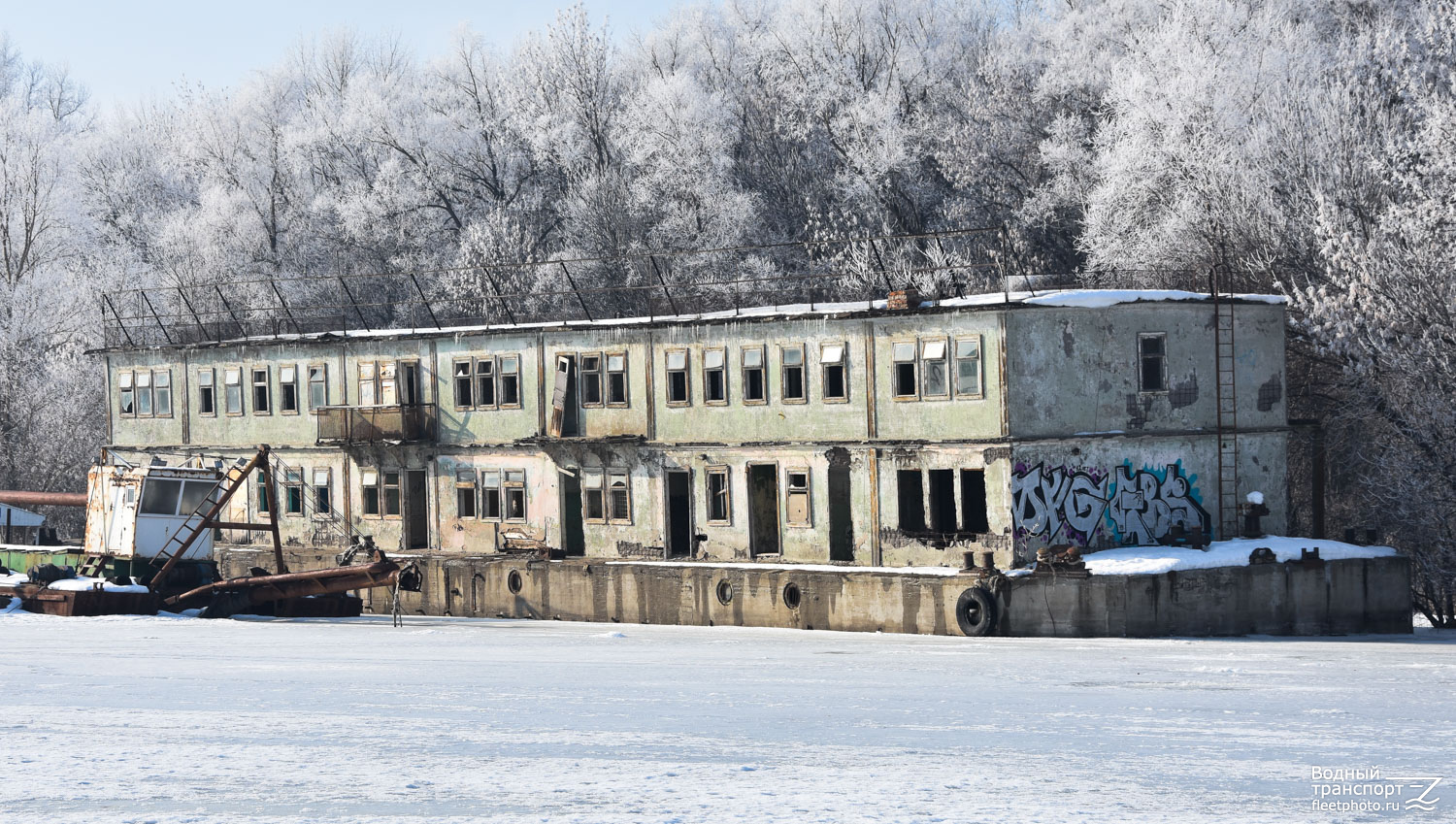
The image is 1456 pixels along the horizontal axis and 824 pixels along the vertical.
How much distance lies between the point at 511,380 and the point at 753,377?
24.1 feet

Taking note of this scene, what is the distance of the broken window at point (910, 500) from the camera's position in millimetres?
34938

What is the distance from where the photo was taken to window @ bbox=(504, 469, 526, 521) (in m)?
41.9

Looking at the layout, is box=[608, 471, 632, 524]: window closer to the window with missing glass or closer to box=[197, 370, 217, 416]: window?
the window with missing glass

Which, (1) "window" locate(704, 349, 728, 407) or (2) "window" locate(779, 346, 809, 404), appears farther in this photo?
(1) "window" locate(704, 349, 728, 407)

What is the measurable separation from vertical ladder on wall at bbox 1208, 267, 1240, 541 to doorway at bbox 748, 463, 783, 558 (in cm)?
941

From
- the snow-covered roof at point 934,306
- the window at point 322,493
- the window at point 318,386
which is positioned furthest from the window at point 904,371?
the window at point 322,493

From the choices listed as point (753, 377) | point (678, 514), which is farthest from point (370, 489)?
point (753, 377)

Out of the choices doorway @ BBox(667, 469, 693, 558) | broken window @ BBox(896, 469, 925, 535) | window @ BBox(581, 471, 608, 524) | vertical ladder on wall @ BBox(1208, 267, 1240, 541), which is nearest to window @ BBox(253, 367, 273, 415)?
window @ BBox(581, 471, 608, 524)

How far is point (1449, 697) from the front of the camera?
66.6 feet

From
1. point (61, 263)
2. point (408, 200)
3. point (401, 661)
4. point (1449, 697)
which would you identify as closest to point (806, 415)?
point (401, 661)

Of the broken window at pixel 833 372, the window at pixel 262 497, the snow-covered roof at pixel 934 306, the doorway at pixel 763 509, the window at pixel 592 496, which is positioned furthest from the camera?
the window at pixel 262 497

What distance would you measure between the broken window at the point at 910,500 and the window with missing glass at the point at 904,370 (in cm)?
162

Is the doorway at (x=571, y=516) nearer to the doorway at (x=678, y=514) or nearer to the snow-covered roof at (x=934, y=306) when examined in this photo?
the doorway at (x=678, y=514)

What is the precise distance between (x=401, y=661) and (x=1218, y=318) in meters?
19.1
